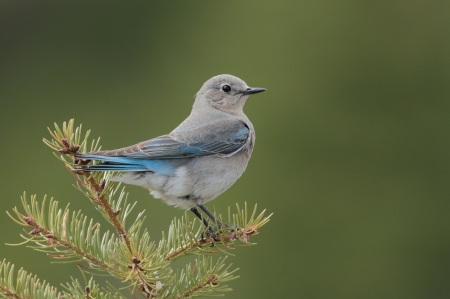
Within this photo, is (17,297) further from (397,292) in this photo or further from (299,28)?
(299,28)

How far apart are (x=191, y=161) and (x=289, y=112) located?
283 centimetres

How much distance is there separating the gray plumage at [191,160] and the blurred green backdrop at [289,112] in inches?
70.6

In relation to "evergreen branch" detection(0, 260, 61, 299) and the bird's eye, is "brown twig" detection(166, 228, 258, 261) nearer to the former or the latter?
"evergreen branch" detection(0, 260, 61, 299)

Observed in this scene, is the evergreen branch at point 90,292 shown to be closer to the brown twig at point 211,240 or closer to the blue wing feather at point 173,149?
the brown twig at point 211,240

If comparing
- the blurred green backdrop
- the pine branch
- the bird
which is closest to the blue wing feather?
the bird

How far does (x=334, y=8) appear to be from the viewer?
27.3 feet

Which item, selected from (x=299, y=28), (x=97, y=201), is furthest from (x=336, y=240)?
(x=97, y=201)

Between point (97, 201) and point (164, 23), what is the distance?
5871 mm

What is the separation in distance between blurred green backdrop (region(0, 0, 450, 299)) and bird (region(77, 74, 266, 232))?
5.91 feet

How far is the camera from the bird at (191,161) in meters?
4.74

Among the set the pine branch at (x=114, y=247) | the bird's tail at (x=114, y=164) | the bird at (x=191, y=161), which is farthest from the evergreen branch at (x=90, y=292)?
the bird at (x=191, y=161)

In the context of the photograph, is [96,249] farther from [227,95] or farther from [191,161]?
[227,95]

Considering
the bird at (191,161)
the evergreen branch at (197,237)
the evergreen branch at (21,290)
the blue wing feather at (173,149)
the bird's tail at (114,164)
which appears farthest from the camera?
the bird at (191,161)

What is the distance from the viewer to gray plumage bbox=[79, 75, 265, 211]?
4770 mm
